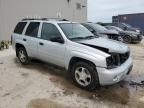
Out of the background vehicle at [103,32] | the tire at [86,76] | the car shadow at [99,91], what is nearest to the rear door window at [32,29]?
the car shadow at [99,91]

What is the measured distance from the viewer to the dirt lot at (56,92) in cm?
497

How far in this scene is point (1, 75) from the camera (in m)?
6.89

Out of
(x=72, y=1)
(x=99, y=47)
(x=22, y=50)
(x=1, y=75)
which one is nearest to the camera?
(x=99, y=47)

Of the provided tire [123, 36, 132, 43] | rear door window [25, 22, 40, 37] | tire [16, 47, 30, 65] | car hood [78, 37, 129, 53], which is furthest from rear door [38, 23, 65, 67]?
tire [123, 36, 132, 43]

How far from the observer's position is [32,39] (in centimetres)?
736

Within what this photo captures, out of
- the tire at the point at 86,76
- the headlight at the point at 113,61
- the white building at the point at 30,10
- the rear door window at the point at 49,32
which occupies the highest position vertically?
the white building at the point at 30,10

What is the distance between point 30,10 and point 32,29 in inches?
304

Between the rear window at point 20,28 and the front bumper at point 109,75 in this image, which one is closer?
the front bumper at point 109,75

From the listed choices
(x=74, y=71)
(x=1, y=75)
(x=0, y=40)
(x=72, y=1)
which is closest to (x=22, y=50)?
(x=1, y=75)

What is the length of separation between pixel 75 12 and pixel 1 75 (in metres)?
15.2

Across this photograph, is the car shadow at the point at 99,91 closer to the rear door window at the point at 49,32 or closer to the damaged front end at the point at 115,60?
the damaged front end at the point at 115,60

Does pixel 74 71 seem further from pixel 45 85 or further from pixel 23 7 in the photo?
pixel 23 7

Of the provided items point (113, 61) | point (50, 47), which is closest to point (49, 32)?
point (50, 47)

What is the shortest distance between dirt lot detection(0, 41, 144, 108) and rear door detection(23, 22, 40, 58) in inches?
24.9
